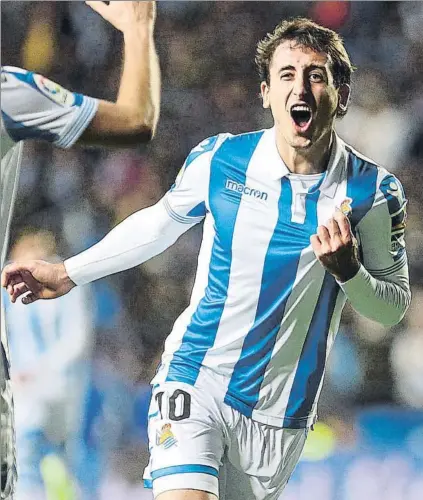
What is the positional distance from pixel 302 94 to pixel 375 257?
16.8 inches

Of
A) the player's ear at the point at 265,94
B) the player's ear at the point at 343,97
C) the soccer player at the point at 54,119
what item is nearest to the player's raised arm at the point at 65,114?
the soccer player at the point at 54,119

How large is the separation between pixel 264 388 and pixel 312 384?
13cm

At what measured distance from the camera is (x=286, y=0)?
2.12 metres

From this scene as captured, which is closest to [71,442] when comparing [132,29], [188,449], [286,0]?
[188,449]

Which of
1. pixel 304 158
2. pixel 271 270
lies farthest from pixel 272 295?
pixel 304 158

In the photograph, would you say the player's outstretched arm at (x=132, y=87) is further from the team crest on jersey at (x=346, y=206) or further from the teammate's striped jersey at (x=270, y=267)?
the team crest on jersey at (x=346, y=206)

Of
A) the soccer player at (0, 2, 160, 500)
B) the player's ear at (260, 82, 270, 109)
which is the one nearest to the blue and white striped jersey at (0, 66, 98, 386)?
the soccer player at (0, 2, 160, 500)

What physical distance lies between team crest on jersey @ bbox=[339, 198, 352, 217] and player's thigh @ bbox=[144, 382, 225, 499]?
542 mm

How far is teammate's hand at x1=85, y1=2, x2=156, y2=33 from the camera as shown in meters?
2.11

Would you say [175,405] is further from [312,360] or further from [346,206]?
[346,206]

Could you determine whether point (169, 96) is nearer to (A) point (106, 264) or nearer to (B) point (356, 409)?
(A) point (106, 264)

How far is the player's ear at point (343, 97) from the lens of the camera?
2070 millimetres

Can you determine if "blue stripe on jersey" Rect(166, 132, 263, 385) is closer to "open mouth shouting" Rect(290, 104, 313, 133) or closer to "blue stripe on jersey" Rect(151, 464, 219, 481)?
Result: "open mouth shouting" Rect(290, 104, 313, 133)

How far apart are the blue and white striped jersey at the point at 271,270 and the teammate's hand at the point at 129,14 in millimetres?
363
